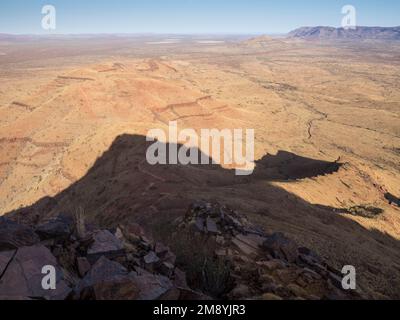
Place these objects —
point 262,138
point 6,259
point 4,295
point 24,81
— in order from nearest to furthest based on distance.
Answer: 1. point 4,295
2. point 6,259
3. point 262,138
4. point 24,81

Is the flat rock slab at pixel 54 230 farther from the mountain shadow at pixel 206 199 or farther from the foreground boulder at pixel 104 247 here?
the mountain shadow at pixel 206 199

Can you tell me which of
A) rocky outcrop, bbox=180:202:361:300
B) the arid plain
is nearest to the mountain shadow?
the arid plain

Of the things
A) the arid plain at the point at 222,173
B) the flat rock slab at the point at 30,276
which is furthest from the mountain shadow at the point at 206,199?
the flat rock slab at the point at 30,276

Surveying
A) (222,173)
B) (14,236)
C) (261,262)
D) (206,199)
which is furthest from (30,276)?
(222,173)

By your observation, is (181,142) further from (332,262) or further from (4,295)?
(4,295)

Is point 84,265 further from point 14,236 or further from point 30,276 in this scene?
point 14,236

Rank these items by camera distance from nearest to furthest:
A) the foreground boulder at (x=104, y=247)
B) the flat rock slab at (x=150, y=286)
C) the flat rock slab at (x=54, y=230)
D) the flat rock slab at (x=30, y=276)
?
the flat rock slab at (x=150, y=286) → the flat rock slab at (x=30, y=276) → the foreground boulder at (x=104, y=247) → the flat rock slab at (x=54, y=230)
